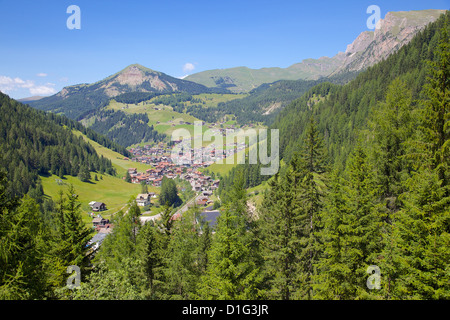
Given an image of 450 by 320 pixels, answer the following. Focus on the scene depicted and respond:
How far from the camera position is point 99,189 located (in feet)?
478

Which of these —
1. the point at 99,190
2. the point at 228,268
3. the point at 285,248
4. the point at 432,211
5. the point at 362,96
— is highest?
the point at 362,96

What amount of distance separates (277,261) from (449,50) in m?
19.6

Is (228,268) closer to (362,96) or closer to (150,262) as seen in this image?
(150,262)

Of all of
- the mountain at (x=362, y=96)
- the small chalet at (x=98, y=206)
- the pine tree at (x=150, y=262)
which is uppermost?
the mountain at (x=362, y=96)

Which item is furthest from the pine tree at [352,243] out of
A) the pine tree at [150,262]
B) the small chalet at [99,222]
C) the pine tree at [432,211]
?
the small chalet at [99,222]

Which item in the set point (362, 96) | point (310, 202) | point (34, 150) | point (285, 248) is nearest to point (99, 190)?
point (34, 150)

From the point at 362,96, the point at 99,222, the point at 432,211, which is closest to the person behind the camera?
the point at 432,211

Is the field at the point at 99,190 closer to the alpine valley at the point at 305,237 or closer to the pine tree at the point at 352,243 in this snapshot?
the alpine valley at the point at 305,237

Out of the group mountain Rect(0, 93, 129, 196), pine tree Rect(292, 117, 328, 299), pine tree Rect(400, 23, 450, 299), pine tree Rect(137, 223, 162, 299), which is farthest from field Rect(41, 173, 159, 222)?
pine tree Rect(400, 23, 450, 299)

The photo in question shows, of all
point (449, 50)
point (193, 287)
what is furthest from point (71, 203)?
point (449, 50)

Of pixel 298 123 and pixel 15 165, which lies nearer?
pixel 15 165

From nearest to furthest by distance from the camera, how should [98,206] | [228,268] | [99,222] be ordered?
1. [228,268]
2. [99,222]
3. [98,206]
